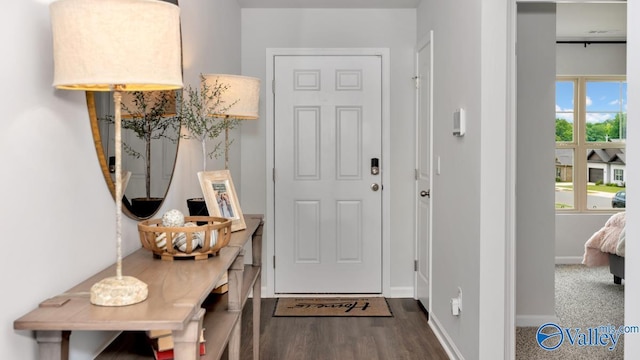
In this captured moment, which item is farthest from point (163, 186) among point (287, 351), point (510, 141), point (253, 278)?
point (510, 141)

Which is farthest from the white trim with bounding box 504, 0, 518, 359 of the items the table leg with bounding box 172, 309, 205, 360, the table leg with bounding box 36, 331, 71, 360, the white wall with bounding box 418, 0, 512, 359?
the table leg with bounding box 36, 331, 71, 360

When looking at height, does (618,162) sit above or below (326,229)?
above

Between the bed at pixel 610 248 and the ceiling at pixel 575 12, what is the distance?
76.8 inches

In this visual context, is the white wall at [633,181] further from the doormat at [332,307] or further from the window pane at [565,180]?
the window pane at [565,180]

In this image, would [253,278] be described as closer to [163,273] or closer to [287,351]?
[287,351]

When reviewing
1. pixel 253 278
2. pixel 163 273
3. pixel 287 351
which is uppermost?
pixel 163 273

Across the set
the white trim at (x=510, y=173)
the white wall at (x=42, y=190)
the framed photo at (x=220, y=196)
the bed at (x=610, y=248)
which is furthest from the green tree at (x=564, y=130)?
the white wall at (x=42, y=190)

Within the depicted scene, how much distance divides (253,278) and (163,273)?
1.20 m

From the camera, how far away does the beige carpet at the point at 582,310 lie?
3414 mm

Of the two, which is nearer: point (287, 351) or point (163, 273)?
point (163, 273)

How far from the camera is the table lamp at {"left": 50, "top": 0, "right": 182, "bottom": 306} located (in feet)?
4.25

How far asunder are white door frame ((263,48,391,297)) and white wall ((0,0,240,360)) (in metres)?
2.84

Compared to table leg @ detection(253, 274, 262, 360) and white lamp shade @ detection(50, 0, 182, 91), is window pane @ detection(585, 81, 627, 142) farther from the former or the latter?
white lamp shade @ detection(50, 0, 182, 91)

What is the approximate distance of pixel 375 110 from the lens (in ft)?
15.5
